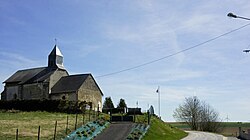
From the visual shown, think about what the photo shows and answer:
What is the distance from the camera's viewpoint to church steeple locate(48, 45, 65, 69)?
228 feet

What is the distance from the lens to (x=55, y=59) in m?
69.8

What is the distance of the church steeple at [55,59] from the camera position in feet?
228

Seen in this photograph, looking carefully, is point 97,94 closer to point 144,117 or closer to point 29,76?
point 29,76

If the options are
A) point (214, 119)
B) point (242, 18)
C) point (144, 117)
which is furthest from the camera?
point (214, 119)

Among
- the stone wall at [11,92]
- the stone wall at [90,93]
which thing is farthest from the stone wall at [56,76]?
the stone wall at [11,92]

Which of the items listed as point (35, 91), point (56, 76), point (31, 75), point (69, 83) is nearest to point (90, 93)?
point (69, 83)

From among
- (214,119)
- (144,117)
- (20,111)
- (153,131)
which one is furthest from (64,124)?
(214,119)

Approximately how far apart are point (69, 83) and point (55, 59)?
808 centimetres

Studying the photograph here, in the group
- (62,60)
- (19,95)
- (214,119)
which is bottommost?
(214,119)

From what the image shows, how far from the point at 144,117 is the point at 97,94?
22.1m

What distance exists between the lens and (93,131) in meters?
33.3

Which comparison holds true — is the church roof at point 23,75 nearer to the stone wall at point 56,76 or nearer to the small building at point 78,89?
the stone wall at point 56,76

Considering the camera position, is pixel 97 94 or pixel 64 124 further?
pixel 97 94

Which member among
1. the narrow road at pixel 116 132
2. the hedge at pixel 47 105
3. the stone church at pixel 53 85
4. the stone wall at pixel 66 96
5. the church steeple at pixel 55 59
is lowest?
the narrow road at pixel 116 132
